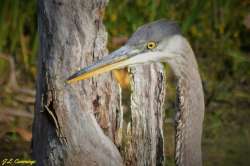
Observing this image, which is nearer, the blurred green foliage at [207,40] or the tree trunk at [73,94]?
the tree trunk at [73,94]

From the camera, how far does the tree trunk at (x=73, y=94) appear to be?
3697 mm

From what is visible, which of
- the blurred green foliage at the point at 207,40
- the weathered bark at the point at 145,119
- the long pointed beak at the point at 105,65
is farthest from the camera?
the blurred green foliage at the point at 207,40

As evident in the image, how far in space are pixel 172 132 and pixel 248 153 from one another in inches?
31.2

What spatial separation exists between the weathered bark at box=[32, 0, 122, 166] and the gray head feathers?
0.26 metres

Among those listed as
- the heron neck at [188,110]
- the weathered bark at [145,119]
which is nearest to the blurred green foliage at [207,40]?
the weathered bark at [145,119]

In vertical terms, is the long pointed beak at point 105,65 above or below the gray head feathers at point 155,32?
below

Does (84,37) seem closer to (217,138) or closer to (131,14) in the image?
(217,138)

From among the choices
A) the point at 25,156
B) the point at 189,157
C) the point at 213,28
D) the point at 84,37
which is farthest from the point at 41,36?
the point at 213,28

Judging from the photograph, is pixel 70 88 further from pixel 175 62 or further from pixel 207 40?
pixel 207 40

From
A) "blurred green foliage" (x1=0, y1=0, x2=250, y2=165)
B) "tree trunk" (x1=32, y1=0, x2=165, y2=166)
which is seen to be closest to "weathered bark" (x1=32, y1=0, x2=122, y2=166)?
"tree trunk" (x1=32, y1=0, x2=165, y2=166)

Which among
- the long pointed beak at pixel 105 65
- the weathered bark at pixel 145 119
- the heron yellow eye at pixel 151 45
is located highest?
the heron yellow eye at pixel 151 45

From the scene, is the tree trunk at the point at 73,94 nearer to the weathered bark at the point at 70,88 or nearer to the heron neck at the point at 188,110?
the weathered bark at the point at 70,88

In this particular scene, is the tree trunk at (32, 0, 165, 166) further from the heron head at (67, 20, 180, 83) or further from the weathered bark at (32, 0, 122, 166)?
the heron head at (67, 20, 180, 83)

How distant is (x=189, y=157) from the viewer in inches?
146
